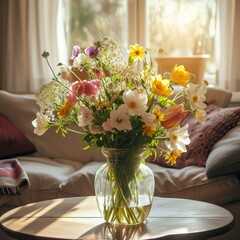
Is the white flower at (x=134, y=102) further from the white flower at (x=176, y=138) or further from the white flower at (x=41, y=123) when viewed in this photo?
the white flower at (x=41, y=123)

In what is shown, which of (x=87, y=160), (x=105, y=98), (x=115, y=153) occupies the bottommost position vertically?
(x=87, y=160)

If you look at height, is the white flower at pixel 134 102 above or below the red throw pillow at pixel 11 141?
above

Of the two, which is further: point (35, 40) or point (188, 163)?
point (35, 40)

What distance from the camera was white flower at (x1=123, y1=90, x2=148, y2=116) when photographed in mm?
1631

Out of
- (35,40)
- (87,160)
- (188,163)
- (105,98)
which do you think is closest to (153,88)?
(105,98)

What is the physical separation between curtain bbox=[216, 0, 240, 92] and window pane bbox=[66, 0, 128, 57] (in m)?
0.73

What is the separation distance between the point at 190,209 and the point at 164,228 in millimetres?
236

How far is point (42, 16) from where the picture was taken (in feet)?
13.2

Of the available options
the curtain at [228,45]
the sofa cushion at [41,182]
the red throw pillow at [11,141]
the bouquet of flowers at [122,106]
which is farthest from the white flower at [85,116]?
the curtain at [228,45]

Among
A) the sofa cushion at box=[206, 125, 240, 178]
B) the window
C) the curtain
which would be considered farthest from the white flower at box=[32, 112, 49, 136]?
the window

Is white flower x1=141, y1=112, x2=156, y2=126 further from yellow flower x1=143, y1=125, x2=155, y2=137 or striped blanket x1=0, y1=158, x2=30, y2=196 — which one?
striped blanket x1=0, y1=158, x2=30, y2=196

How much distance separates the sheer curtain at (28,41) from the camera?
4.04m

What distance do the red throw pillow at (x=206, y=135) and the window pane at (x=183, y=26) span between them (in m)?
1.15

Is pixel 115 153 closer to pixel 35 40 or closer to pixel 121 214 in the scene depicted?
pixel 121 214
